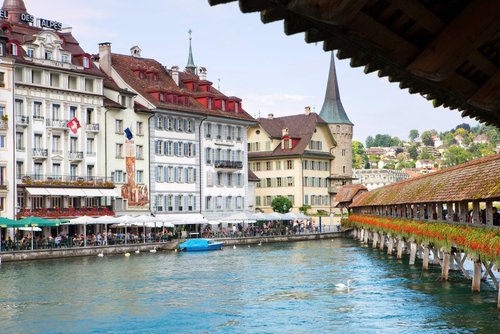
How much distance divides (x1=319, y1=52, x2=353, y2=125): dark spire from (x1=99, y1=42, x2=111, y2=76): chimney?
140ft

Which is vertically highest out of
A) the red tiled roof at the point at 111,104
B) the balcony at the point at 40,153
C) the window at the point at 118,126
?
the red tiled roof at the point at 111,104

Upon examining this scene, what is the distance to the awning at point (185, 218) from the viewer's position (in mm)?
71438

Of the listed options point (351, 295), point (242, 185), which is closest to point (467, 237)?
point (351, 295)

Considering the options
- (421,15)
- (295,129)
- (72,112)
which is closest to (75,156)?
(72,112)

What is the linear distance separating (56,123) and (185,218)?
46.7 ft

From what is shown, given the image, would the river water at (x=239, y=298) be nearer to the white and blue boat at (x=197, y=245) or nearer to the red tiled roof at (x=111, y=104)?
the white and blue boat at (x=197, y=245)

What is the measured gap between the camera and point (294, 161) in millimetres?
106312

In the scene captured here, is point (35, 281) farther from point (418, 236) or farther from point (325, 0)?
point (325, 0)

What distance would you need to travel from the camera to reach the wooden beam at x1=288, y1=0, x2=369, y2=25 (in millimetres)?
5395

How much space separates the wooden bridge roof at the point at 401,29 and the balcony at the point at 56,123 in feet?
198

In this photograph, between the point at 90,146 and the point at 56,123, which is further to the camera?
the point at 90,146

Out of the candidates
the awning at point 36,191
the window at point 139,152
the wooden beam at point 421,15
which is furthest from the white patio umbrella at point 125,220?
the wooden beam at point 421,15

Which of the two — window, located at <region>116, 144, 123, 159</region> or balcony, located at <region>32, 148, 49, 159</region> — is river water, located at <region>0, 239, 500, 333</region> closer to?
balcony, located at <region>32, 148, 49, 159</region>

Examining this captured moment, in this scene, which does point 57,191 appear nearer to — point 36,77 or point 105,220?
point 105,220
